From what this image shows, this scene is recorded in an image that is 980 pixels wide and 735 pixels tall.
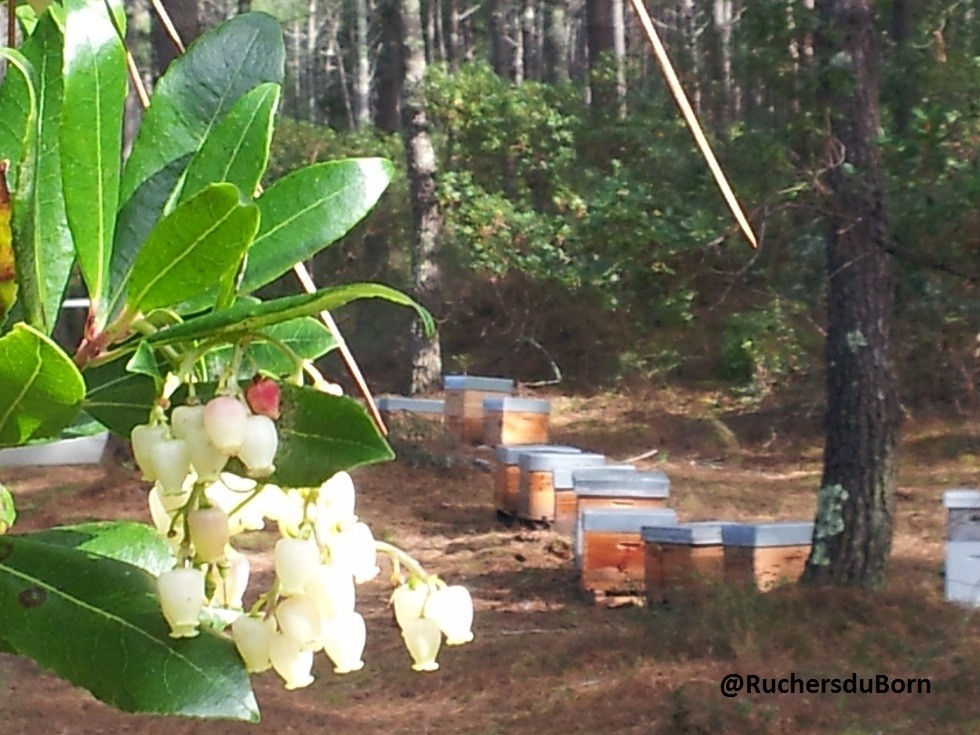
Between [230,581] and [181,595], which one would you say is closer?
[181,595]

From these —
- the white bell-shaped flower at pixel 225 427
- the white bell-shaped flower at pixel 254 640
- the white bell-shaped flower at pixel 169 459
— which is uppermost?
the white bell-shaped flower at pixel 225 427

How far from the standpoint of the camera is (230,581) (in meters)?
0.59

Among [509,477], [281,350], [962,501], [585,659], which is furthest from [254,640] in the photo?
[509,477]

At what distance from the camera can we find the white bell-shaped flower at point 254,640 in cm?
49

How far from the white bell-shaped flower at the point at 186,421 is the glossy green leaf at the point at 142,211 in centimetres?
12

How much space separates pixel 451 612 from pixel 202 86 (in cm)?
27

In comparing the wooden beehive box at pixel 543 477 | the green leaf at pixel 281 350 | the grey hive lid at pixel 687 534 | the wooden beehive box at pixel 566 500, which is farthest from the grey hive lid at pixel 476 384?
the green leaf at pixel 281 350

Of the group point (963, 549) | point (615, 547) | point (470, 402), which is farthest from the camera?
point (470, 402)

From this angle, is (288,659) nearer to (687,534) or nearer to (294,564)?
(294,564)

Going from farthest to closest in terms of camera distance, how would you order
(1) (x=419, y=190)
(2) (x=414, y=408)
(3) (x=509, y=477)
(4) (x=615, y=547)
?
(1) (x=419, y=190)
(2) (x=414, y=408)
(3) (x=509, y=477)
(4) (x=615, y=547)

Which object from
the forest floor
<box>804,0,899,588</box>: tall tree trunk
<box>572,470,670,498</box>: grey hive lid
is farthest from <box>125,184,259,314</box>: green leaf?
<box>572,470,670,498</box>: grey hive lid

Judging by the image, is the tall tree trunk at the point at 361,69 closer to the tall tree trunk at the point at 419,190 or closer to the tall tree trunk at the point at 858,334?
the tall tree trunk at the point at 419,190

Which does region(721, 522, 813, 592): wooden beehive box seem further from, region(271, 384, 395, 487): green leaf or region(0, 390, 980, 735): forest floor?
region(271, 384, 395, 487): green leaf

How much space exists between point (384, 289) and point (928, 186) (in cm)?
563
